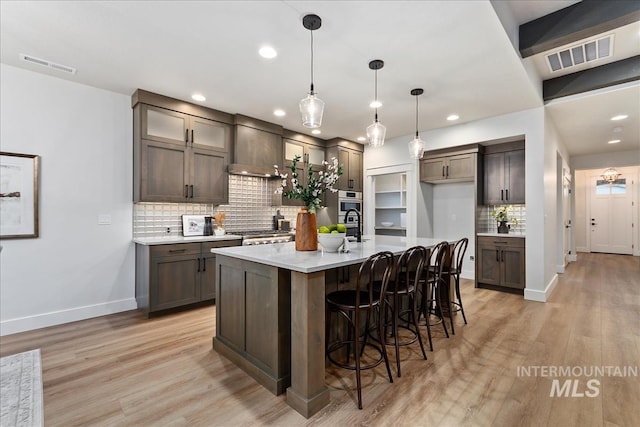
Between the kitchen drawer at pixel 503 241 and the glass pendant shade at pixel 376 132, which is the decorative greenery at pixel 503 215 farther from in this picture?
the glass pendant shade at pixel 376 132

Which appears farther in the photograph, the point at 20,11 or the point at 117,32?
the point at 117,32

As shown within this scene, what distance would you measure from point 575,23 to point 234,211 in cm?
457

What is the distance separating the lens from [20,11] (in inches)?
89.0

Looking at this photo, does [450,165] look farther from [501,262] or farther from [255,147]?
[255,147]

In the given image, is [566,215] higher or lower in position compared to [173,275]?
higher

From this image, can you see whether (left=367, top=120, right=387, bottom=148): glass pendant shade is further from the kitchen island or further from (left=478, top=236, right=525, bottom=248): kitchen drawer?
(left=478, top=236, right=525, bottom=248): kitchen drawer

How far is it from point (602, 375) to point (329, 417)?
214cm

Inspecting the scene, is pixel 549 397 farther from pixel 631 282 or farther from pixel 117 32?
pixel 631 282

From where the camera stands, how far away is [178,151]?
398cm

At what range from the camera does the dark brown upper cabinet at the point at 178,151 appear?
12.2 feet

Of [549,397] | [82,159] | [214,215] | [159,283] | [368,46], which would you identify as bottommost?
[549,397]

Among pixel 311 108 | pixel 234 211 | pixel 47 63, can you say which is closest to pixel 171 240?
pixel 234 211

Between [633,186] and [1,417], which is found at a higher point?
[633,186]

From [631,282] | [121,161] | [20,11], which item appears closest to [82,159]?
[121,161]
